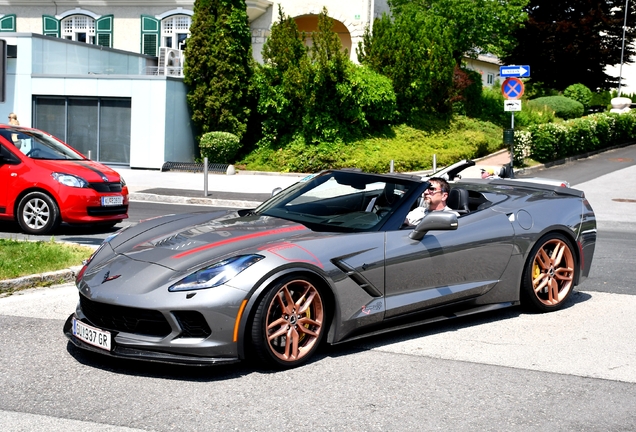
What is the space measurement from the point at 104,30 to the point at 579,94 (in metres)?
23.2

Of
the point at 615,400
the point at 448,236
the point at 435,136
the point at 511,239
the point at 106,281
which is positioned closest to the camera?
the point at 615,400

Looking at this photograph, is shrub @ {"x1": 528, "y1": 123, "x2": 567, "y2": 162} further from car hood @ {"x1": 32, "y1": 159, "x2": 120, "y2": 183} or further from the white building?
car hood @ {"x1": 32, "y1": 159, "x2": 120, "y2": 183}

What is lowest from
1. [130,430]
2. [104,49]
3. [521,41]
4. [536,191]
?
[130,430]

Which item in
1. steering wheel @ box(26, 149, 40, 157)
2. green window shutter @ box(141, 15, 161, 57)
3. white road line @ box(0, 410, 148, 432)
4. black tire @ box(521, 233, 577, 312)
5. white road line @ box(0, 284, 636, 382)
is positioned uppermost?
green window shutter @ box(141, 15, 161, 57)

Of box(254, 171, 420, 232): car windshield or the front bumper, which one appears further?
box(254, 171, 420, 232): car windshield

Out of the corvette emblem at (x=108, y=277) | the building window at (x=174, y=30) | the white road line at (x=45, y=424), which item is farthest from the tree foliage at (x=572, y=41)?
the white road line at (x=45, y=424)

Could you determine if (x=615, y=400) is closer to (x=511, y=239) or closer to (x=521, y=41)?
(x=511, y=239)

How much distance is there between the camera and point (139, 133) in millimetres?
27188

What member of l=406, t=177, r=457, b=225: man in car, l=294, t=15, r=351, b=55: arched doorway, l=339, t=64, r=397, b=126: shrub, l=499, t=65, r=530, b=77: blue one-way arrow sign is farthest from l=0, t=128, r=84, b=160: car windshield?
l=294, t=15, r=351, b=55: arched doorway

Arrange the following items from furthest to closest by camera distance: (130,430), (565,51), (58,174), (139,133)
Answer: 1. (565,51)
2. (139,133)
3. (58,174)
4. (130,430)

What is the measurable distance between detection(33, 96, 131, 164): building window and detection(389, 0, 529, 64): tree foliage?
13.9 meters

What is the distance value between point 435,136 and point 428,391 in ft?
83.8

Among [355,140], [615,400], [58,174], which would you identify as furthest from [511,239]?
[355,140]

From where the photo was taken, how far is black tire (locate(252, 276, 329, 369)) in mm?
5383
